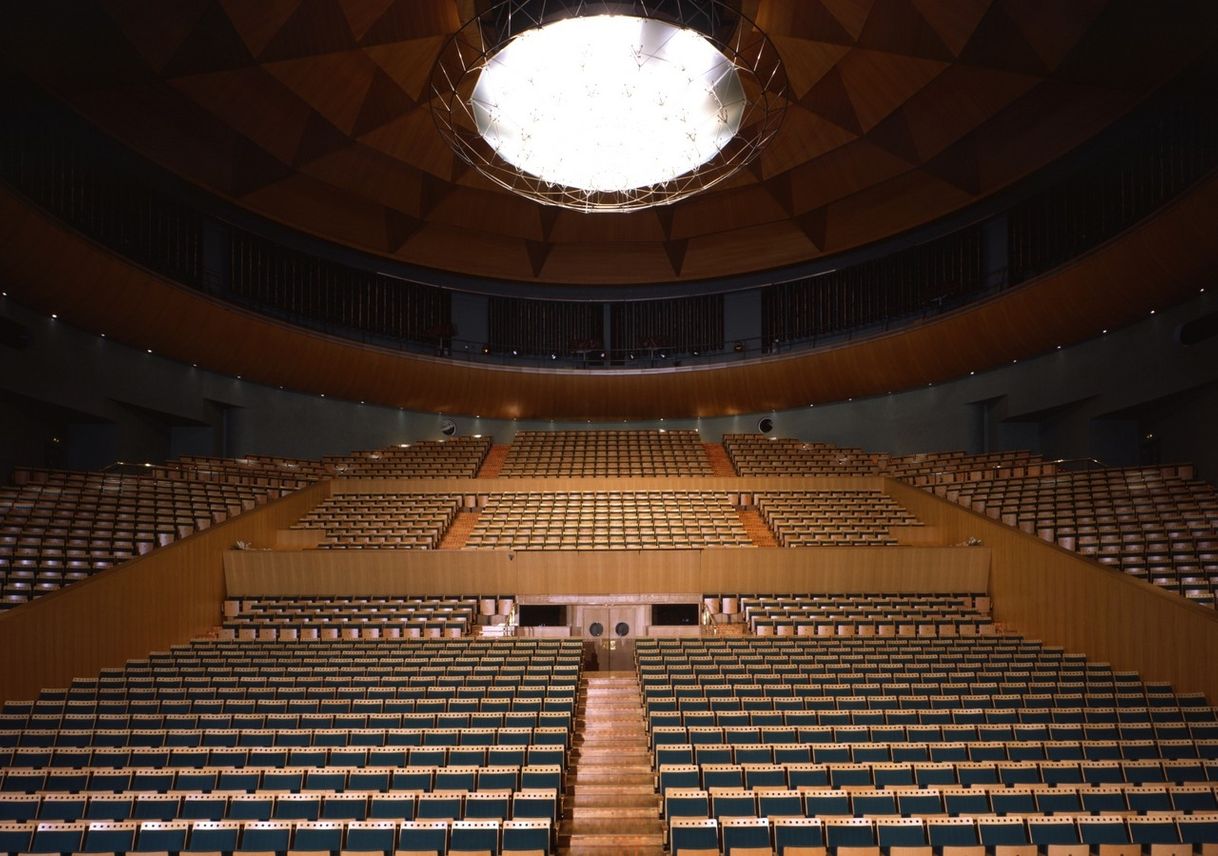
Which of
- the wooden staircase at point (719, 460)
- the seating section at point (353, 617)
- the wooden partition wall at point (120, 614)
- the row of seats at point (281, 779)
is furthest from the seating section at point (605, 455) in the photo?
the row of seats at point (281, 779)

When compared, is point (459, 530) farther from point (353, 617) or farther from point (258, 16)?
point (258, 16)

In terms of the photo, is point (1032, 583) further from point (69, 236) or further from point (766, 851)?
point (69, 236)

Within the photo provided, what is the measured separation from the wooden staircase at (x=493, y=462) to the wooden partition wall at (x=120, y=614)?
5.35 meters

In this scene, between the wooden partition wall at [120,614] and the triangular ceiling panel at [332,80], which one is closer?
the wooden partition wall at [120,614]

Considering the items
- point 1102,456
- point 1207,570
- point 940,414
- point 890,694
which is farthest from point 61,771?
point 940,414

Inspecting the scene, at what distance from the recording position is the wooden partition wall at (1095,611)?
7.12 m

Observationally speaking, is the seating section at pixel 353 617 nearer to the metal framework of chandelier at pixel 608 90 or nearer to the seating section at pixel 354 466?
the seating section at pixel 354 466

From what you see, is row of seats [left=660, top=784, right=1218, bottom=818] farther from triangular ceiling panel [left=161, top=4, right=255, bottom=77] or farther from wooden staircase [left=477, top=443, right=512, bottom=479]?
wooden staircase [left=477, top=443, right=512, bottom=479]

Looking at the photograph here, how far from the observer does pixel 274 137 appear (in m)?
13.0

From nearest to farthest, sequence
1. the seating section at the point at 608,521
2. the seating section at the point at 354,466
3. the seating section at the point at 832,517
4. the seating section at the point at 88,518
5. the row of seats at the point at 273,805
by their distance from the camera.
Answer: the row of seats at the point at 273,805 → the seating section at the point at 88,518 → the seating section at the point at 608,521 → the seating section at the point at 832,517 → the seating section at the point at 354,466

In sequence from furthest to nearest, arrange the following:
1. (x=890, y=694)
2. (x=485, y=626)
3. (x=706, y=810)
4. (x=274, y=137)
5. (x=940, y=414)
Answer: (x=940, y=414) < (x=274, y=137) < (x=485, y=626) < (x=890, y=694) < (x=706, y=810)

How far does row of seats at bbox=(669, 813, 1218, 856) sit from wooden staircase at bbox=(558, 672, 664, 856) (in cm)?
54

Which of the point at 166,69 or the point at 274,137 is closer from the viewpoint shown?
the point at 166,69

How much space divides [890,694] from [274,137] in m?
11.6
